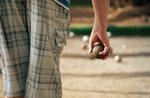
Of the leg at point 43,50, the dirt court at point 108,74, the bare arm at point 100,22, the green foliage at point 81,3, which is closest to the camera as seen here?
the leg at point 43,50

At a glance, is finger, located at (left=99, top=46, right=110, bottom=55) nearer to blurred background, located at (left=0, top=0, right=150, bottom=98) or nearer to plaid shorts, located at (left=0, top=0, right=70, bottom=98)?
plaid shorts, located at (left=0, top=0, right=70, bottom=98)

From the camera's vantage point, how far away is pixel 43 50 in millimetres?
965

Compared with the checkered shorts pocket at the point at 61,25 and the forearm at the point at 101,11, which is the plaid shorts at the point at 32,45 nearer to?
the checkered shorts pocket at the point at 61,25

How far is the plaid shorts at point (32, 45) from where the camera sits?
96 centimetres

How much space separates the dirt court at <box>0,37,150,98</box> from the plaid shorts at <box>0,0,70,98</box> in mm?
1077

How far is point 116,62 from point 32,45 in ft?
8.35

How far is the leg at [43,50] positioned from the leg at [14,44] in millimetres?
61

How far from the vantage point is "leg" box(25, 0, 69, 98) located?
3.13 ft

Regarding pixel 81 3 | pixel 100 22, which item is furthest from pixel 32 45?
pixel 81 3

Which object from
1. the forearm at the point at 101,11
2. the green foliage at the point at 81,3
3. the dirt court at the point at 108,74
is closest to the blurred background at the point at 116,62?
the dirt court at the point at 108,74

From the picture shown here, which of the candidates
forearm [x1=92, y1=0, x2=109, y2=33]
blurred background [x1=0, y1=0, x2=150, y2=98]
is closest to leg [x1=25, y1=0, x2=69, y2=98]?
forearm [x1=92, y1=0, x2=109, y2=33]

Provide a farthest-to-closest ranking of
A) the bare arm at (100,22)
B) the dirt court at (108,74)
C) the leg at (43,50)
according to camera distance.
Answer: the dirt court at (108,74) → the bare arm at (100,22) → the leg at (43,50)

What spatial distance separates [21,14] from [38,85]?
320 mm

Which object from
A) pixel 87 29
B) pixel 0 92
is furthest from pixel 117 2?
pixel 0 92
